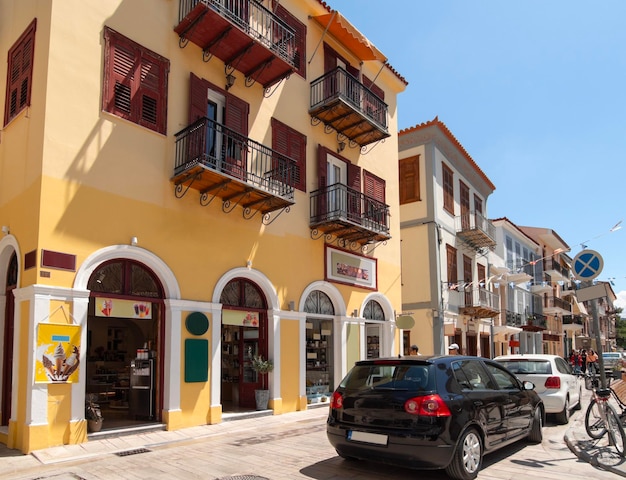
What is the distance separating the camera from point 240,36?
12.0 meters

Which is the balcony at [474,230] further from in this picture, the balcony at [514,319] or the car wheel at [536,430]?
the car wheel at [536,430]

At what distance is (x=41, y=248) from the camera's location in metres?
8.93

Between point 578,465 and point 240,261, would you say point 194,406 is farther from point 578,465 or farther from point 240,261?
point 578,465

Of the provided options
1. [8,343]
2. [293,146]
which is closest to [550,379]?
[293,146]

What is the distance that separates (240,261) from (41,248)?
4668mm

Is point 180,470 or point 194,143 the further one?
point 194,143

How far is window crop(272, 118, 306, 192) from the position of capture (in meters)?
14.2

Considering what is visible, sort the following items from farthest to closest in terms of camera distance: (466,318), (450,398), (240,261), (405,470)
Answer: (466,318), (240,261), (405,470), (450,398)

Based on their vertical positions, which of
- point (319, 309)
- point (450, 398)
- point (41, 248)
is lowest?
point (450, 398)

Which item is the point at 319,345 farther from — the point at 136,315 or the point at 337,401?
the point at 337,401

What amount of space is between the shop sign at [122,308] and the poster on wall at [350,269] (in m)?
6.09

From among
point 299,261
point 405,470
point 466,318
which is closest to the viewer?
point 405,470

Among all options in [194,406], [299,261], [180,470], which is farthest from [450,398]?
[299,261]

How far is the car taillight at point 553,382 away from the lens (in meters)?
11.5
